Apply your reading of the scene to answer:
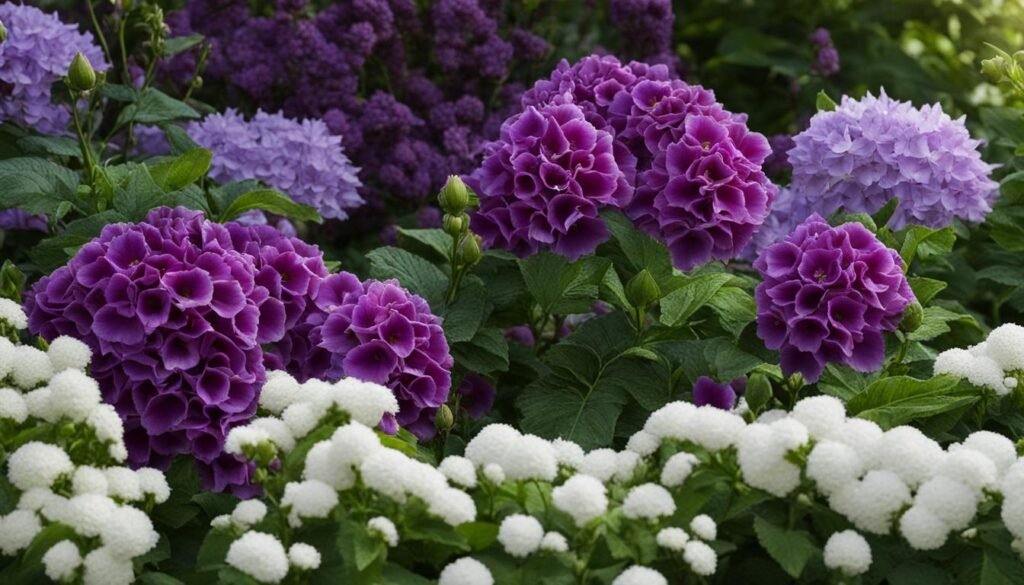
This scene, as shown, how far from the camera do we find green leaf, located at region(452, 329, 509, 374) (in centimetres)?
262

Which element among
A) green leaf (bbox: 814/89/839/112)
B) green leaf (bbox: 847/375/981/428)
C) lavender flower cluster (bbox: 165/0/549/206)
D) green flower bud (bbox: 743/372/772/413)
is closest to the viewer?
green flower bud (bbox: 743/372/772/413)

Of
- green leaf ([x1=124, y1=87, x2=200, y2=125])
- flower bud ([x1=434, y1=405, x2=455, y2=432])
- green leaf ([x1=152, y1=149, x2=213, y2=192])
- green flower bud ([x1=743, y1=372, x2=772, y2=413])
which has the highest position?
green flower bud ([x1=743, y1=372, x2=772, y2=413])

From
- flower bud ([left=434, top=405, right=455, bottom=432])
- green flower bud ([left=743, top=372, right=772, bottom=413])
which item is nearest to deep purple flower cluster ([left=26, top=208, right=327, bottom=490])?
flower bud ([left=434, top=405, right=455, bottom=432])

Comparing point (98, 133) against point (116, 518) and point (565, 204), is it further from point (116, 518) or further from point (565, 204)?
point (116, 518)

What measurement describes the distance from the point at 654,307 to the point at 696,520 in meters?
1.02

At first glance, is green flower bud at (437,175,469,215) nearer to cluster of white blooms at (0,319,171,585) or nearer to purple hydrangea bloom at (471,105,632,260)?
purple hydrangea bloom at (471,105,632,260)

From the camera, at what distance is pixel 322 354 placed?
2586 mm

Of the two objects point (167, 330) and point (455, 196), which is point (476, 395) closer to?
point (455, 196)

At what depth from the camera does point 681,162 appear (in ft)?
8.48

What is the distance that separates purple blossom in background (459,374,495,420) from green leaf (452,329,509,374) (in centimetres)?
6

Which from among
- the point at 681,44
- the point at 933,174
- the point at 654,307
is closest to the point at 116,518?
the point at 654,307

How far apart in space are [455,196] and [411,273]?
29 cm

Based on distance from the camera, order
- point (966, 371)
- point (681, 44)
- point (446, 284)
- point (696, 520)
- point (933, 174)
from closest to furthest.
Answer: point (696, 520) → point (966, 371) → point (446, 284) → point (933, 174) → point (681, 44)

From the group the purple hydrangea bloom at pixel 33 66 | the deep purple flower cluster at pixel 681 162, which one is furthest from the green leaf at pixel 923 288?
the purple hydrangea bloom at pixel 33 66
